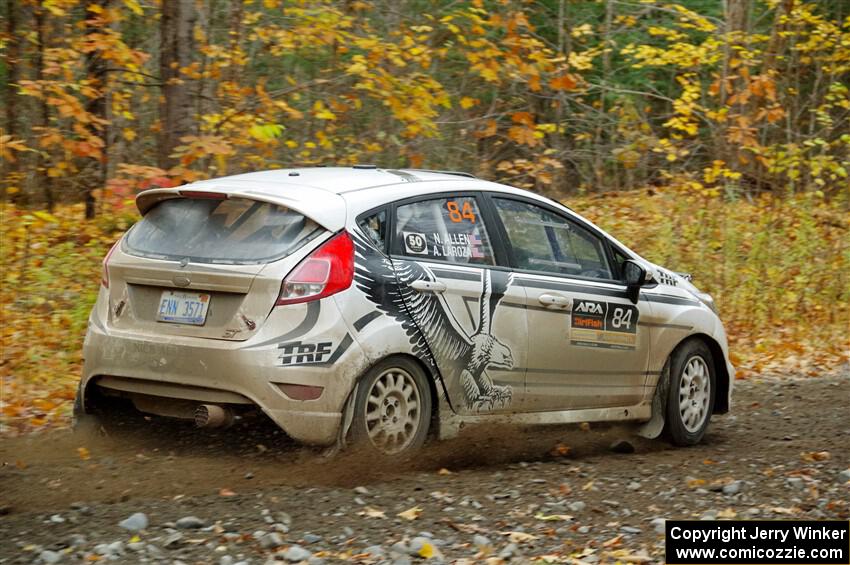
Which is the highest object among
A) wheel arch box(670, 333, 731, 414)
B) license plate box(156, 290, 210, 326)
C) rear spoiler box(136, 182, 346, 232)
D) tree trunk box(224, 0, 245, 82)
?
tree trunk box(224, 0, 245, 82)

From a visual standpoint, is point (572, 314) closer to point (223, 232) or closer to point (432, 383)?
point (432, 383)

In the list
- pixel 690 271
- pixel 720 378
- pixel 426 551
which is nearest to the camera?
pixel 426 551

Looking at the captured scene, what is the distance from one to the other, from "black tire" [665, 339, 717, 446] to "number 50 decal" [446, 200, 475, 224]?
78.5 inches

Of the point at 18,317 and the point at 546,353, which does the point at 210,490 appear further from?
the point at 18,317

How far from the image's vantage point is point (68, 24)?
14.5 meters

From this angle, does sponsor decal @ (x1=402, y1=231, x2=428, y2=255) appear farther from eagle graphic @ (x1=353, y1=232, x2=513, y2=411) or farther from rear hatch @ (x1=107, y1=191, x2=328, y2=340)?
rear hatch @ (x1=107, y1=191, x2=328, y2=340)

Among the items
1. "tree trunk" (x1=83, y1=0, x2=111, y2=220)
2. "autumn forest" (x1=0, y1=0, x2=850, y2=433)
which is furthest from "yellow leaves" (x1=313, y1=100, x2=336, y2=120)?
"tree trunk" (x1=83, y1=0, x2=111, y2=220)

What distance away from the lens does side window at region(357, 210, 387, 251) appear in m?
6.11

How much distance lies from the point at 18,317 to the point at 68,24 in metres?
5.47

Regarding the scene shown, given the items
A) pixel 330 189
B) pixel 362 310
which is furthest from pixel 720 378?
pixel 330 189

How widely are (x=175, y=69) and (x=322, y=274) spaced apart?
5619 millimetres

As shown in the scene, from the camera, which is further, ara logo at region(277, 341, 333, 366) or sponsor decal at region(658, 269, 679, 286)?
sponsor decal at region(658, 269, 679, 286)

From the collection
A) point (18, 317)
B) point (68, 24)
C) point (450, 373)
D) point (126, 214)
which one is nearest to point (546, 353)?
point (450, 373)

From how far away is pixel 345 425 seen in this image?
19.2ft
